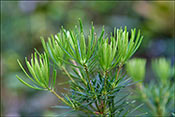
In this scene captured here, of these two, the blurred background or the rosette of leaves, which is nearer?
the rosette of leaves

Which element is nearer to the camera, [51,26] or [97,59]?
[97,59]

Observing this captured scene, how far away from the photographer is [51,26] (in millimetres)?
1312

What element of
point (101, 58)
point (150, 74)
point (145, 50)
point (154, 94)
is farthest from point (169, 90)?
point (145, 50)

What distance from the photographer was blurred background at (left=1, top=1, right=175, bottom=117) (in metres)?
1.04

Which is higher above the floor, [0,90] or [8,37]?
[8,37]

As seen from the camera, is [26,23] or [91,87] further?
[26,23]

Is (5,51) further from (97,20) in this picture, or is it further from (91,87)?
(91,87)

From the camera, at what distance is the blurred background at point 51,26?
3.41 feet

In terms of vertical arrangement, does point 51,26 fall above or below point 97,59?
above

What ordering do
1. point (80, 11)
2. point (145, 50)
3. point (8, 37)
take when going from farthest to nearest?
1. point (80, 11)
2. point (8, 37)
3. point (145, 50)

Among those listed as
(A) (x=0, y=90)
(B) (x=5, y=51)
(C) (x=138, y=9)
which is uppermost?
Answer: (C) (x=138, y=9)

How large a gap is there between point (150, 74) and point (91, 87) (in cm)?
81

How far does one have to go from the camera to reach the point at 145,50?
1092 mm

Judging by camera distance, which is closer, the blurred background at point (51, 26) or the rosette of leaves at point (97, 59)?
the rosette of leaves at point (97, 59)
